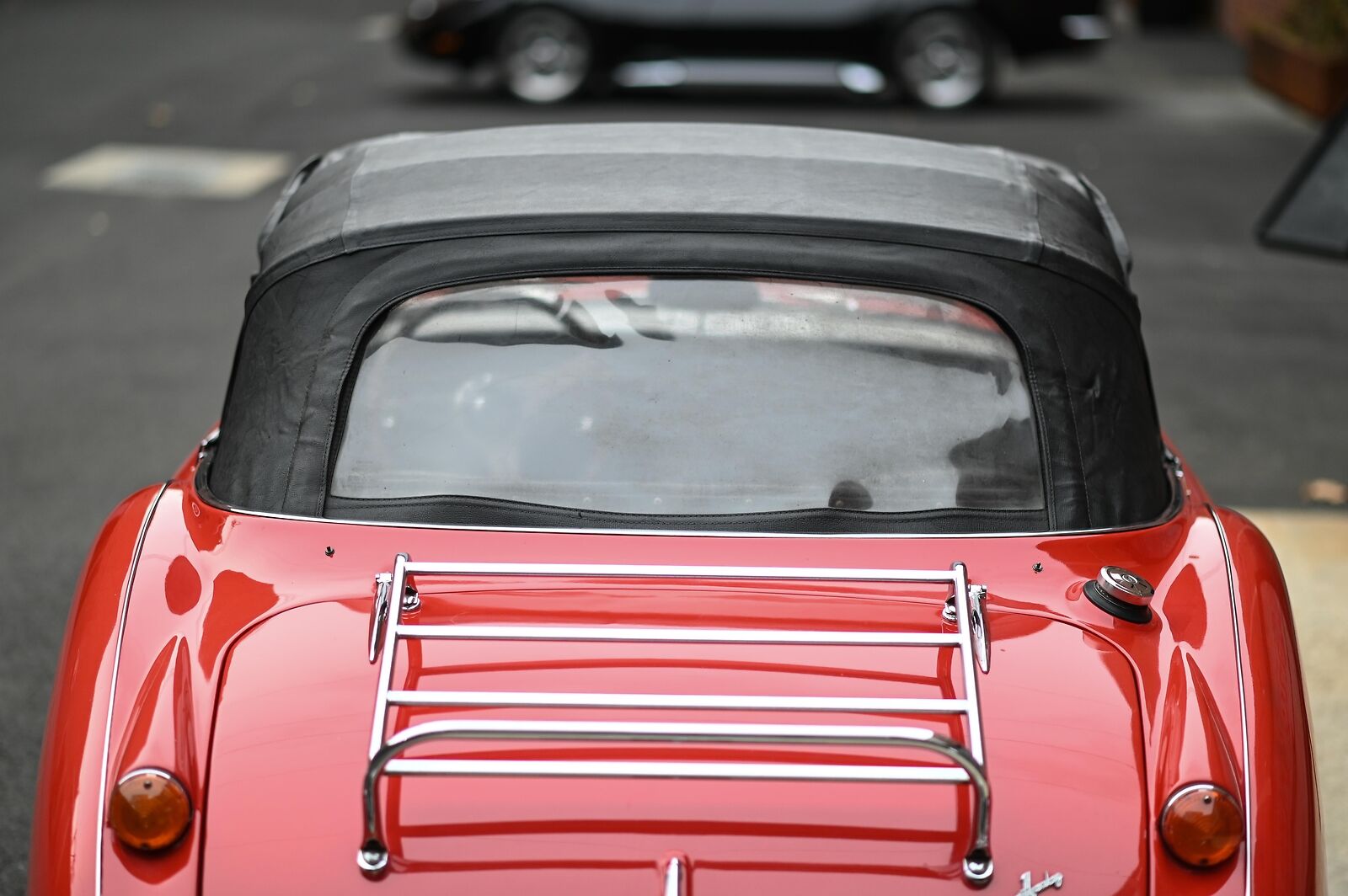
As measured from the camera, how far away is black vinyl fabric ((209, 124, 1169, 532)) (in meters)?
2.74

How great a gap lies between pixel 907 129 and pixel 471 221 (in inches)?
430

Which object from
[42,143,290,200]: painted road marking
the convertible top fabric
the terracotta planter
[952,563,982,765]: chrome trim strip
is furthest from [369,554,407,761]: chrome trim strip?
the terracotta planter

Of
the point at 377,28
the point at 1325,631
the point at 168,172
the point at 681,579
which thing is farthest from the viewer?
the point at 377,28

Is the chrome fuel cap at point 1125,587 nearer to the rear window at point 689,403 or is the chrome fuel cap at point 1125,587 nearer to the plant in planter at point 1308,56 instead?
the rear window at point 689,403

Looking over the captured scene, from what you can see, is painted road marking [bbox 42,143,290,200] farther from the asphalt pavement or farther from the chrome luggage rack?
the chrome luggage rack

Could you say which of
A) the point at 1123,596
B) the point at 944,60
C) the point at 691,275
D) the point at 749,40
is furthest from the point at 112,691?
the point at 944,60

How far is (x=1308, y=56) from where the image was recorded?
13656mm

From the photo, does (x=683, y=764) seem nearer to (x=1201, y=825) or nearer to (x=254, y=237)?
(x=1201, y=825)

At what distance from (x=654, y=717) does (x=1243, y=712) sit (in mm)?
995

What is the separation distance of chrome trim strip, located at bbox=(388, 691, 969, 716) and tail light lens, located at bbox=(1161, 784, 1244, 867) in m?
0.35

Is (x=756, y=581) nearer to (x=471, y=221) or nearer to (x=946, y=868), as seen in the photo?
(x=946, y=868)

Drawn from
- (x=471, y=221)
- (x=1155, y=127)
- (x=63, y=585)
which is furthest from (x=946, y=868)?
(x=1155, y=127)

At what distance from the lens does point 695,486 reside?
2.76 meters

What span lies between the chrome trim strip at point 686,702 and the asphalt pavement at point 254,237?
6.80 feet
